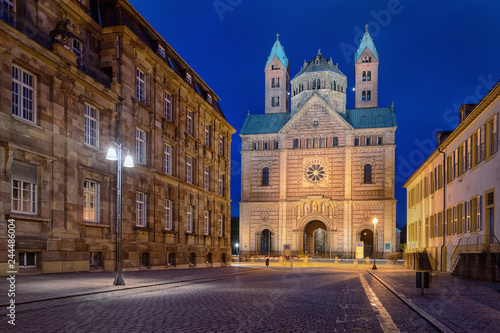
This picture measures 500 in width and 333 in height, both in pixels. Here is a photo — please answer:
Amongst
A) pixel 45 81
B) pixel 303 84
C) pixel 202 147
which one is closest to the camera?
pixel 45 81

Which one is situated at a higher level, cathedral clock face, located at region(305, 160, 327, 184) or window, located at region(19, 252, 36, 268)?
cathedral clock face, located at region(305, 160, 327, 184)

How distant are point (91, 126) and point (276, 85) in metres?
65.9

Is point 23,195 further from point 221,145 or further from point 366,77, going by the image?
point 366,77

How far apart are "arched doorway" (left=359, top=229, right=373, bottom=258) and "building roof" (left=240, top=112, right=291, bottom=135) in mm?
20960

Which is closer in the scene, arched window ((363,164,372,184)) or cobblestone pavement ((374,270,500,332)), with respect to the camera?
cobblestone pavement ((374,270,500,332))

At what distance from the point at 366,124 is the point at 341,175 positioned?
8.45m

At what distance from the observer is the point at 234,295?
15.2 m

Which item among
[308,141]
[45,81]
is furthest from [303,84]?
[45,81]

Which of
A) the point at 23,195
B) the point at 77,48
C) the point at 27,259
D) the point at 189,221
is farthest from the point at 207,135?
the point at 27,259

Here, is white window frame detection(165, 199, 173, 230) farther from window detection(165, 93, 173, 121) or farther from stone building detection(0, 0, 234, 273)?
window detection(165, 93, 173, 121)

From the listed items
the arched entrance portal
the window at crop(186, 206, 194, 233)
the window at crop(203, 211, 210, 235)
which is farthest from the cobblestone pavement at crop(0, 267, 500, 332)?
the arched entrance portal

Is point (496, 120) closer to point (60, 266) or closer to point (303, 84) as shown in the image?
point (60, 266)

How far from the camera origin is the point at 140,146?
2895 cm

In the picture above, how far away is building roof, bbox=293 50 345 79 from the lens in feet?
277
